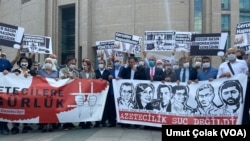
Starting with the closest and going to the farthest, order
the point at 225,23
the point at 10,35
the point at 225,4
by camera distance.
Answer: the point at 10,35 → the point at 225,23 → the point at 225,4

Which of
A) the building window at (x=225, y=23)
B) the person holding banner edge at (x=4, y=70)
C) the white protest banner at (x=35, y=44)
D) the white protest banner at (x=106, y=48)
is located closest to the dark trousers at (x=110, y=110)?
the person holding banner edge at (x=4, y=70)

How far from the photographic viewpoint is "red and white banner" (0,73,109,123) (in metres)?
9.74

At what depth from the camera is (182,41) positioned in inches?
539

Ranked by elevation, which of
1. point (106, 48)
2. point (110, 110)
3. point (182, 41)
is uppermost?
point (182, 41)

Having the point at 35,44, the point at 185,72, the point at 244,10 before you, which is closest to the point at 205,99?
the point at 185,72

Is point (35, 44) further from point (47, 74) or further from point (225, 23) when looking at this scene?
point (225, 23)

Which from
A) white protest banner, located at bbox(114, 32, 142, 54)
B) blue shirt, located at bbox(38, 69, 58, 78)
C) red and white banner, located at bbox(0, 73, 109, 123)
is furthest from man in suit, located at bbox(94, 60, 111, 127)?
white protest banner, located at bbox(114, 32, 142, 54)

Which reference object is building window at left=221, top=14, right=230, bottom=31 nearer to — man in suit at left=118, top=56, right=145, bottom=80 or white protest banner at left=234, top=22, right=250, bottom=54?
white protest banner at left=234, top=22, right=250, bottom=54

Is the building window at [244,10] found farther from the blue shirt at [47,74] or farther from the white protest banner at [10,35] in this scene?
the blue shirt at [47,74]

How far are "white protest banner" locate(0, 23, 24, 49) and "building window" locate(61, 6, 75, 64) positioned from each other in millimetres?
32812

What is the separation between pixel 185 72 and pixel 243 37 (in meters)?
2.05

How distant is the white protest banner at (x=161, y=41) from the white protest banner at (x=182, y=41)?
16 cm

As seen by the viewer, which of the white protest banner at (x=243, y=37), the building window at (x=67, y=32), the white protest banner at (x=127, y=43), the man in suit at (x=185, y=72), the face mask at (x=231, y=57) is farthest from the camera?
the building window at (x=67, y=32)

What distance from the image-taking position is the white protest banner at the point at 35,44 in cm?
1422
